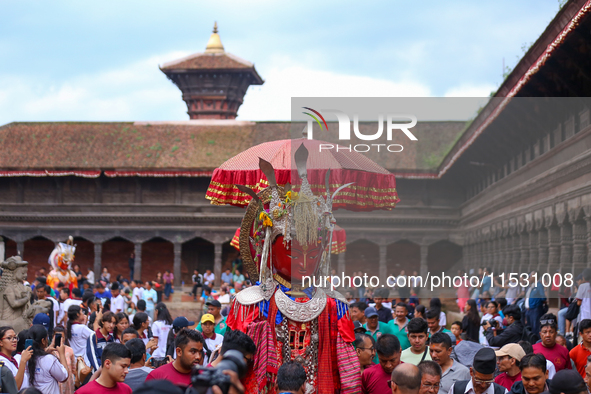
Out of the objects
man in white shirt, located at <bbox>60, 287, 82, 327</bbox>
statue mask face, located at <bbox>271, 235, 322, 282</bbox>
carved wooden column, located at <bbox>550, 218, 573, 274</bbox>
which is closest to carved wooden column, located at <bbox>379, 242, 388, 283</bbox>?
carved wooden column, located at <bbox>550, 218, 573, 274</bbox>

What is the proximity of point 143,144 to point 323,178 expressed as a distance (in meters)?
25.6

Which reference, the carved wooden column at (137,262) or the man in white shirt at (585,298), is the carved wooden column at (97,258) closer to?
the carved wooden column at (137,262)

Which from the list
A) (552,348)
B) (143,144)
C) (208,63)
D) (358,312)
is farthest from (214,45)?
(552,348)

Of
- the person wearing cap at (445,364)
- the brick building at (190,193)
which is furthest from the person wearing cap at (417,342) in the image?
the brick building at (190,193)

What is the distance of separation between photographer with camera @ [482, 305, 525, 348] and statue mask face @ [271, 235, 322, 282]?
2295 mm

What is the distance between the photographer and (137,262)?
29.1 m

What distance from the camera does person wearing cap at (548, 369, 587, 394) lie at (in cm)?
407

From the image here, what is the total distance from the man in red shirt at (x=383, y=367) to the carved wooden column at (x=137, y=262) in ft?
79.9

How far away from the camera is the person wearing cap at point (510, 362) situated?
5.43 metres

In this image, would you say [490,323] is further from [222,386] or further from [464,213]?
[464,213]

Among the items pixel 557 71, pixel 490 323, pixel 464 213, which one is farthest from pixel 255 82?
pixel 490 323

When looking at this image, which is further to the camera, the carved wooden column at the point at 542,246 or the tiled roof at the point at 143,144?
the tiled roof at the point at 143,144

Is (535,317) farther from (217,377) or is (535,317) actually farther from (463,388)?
(217,377)

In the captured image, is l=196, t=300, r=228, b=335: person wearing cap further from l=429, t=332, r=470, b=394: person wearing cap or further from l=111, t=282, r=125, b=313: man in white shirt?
l=111, t=282, r=125, b=313: man in white shirt
